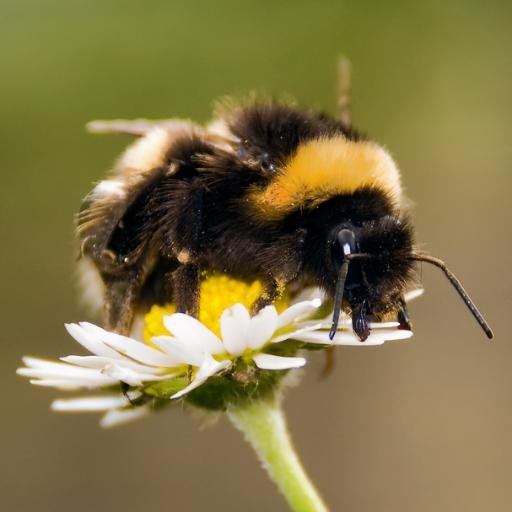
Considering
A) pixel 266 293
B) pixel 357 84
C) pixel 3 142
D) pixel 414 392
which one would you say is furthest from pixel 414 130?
pixel 266 293

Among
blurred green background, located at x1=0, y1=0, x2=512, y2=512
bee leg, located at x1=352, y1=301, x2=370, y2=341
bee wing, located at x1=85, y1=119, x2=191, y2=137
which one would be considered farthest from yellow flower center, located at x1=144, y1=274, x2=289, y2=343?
blurred green background, located at x1=0, y1=0, x2=512, y2=512

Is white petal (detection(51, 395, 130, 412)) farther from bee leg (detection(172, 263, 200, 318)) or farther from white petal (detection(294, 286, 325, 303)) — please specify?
white petal (detection(294, 286, 325, 303))

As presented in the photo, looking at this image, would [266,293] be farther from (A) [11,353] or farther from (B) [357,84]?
(B) [357,84]

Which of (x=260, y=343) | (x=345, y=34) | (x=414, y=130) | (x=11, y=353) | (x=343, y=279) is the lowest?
(x=11, y=353)

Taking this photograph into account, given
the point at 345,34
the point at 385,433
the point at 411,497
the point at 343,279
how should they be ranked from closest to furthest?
the point at 343,279 → the point at 411,497 → the point at 385,433 → the point at 345,34

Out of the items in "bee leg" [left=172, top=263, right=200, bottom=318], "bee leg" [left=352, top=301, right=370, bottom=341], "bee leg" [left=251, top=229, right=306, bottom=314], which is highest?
"bee leg" [left=251, top=229, right=306, bottom=314]

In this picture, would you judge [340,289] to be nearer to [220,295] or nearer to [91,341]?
[220,295]

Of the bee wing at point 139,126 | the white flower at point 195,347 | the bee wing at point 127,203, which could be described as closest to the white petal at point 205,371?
the white flower at point 195,347
